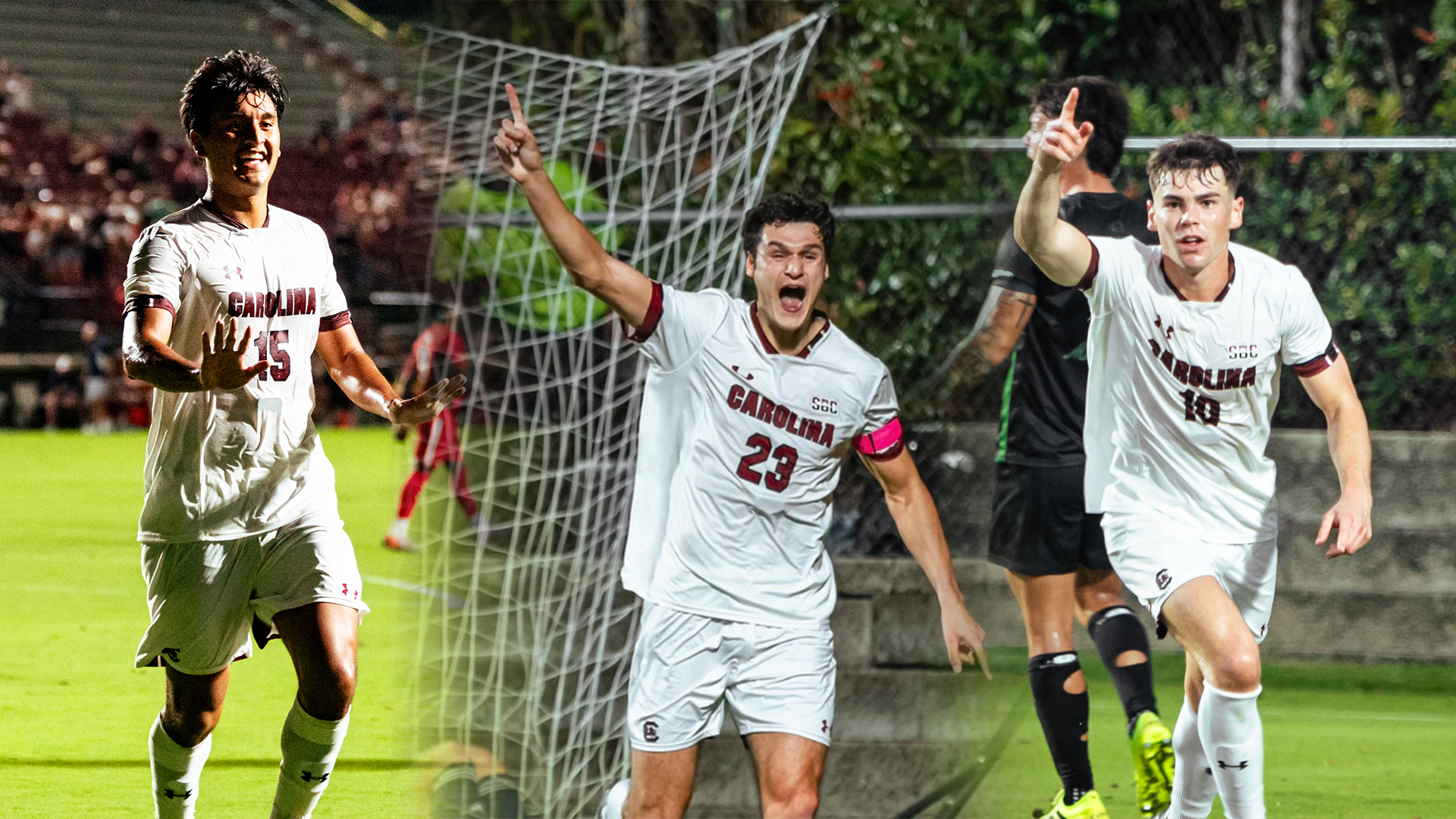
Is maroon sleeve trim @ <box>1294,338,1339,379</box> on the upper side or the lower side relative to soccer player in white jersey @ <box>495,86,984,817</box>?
upper

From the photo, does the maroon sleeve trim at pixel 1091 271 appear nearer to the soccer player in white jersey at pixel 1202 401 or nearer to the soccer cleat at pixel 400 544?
the soccer player in white jersey at pixel 1202 401

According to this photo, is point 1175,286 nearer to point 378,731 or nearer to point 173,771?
point 173,771

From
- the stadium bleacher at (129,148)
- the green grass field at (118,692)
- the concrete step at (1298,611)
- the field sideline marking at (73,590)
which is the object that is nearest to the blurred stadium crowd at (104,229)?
the stadium bleacher at (129,148)

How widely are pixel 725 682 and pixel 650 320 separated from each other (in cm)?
91

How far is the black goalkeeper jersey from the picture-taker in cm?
436

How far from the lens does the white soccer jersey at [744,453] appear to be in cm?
376

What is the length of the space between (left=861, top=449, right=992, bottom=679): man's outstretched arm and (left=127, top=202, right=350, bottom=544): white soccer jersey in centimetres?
142

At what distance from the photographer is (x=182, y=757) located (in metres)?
3.55

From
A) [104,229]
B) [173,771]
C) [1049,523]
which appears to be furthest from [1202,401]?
[104,229]

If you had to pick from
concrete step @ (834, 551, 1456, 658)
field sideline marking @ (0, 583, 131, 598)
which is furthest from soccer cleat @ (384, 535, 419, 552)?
concrete step @ (834, 551, 1456, 658)

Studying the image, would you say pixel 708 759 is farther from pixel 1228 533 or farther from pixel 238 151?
pixel 238 151

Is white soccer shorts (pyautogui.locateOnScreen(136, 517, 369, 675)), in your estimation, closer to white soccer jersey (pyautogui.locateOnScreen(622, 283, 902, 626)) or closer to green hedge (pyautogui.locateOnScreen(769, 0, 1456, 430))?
white soccer jersey (pyautogui.locateOnScreen(622, 283, 902, 626))

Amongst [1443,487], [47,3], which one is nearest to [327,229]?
[47,3]

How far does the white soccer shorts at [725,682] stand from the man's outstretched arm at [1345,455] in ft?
4.23
